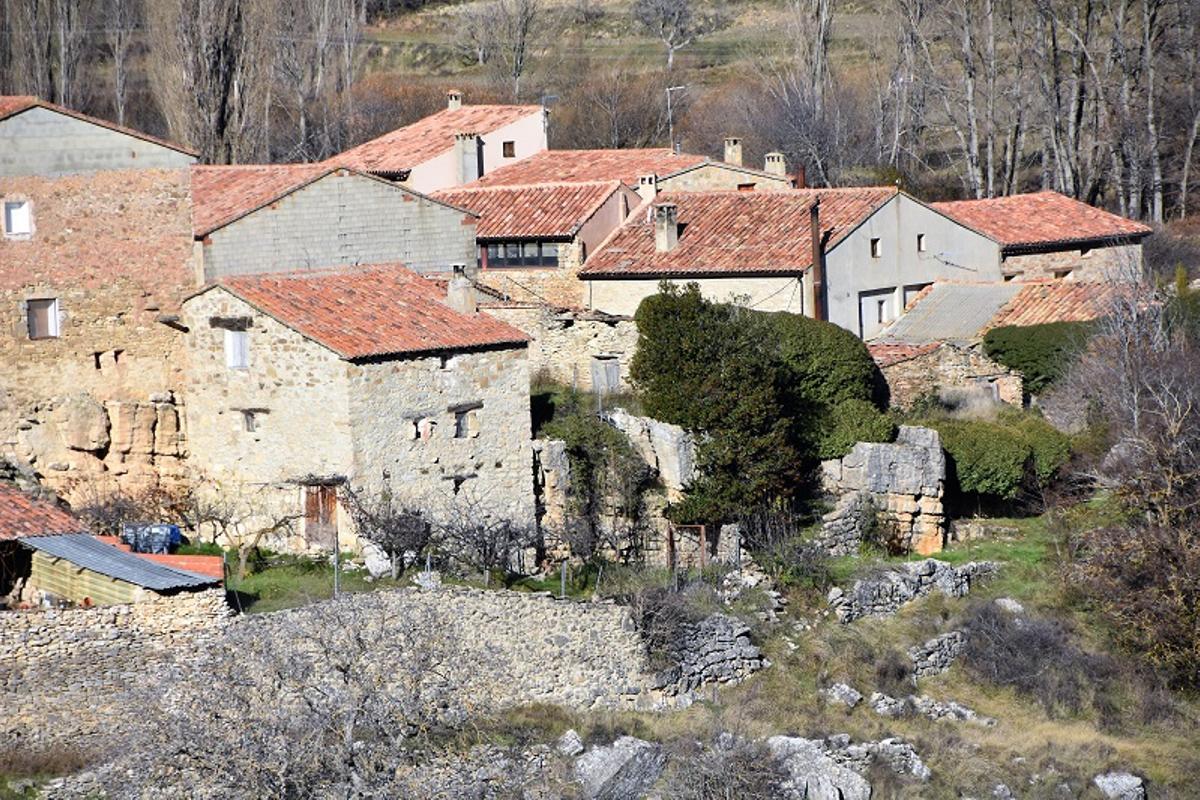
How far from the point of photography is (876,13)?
7225cm

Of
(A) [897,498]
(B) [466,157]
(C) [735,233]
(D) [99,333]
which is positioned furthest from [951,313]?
(D) [99,333]

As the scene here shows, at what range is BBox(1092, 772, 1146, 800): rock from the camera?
2545 centimetres

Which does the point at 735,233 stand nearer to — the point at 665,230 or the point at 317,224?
the point at 665,230

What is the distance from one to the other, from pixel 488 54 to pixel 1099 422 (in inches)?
1719

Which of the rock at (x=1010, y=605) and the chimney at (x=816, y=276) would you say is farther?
the chimney at (x=816, y=276)

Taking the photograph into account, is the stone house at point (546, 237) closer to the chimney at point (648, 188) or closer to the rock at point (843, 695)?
the chimney at point (648, 188)

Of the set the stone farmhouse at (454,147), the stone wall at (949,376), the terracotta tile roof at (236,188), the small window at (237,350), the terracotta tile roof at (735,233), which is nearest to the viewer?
the small window at (237,350)

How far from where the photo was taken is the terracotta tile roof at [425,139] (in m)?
46.9

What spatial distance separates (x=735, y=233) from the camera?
38.9 m

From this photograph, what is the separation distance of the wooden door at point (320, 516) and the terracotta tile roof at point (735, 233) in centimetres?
1089

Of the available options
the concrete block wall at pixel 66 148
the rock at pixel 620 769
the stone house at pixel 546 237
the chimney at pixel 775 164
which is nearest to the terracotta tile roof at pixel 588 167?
the chimney at pixel 775 164

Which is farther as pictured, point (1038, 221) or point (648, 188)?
point (1038, 221)

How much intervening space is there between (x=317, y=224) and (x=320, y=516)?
623 cm

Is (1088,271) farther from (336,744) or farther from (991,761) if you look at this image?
(336,744)
